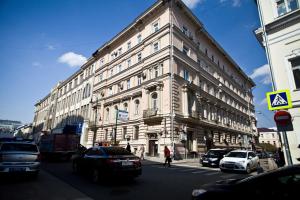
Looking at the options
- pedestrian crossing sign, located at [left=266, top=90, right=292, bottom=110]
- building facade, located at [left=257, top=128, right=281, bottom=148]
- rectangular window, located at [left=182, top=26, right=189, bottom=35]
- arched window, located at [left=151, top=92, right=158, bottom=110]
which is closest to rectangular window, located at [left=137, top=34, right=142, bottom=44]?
rectangular window, located at [left=182, top=26, right=189, bottom=35]

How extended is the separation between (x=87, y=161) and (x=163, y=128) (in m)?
14.3

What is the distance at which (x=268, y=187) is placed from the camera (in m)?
2.76

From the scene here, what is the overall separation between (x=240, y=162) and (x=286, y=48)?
8342 millimetres

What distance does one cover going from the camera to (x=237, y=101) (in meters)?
46.9

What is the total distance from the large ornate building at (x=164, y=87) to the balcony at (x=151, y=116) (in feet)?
→ 0.21

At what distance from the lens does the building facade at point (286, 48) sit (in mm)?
10086

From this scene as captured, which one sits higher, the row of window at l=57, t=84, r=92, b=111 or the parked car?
the row of window at l=57, t=84, r=92, b=111

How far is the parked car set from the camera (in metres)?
8.07

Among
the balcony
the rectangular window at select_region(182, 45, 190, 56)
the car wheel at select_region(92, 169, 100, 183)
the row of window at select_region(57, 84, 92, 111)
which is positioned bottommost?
the car wheel at select_region(92, 169, 100, 183)

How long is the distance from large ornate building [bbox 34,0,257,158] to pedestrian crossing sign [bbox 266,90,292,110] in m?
15.7

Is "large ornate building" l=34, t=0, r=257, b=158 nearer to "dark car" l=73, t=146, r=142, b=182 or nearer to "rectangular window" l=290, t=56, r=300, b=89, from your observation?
"rectangular window" l=290, t=56, r=300, b=89

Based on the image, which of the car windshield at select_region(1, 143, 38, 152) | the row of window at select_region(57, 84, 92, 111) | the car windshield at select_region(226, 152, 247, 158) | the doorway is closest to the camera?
the car windshield at select_region(1, 143, 38, 152)

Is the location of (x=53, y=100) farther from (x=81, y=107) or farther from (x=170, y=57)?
(x=170, y=57)

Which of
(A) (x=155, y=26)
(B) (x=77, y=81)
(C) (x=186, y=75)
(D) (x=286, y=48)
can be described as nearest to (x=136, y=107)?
(C) (x=186, y=75)
